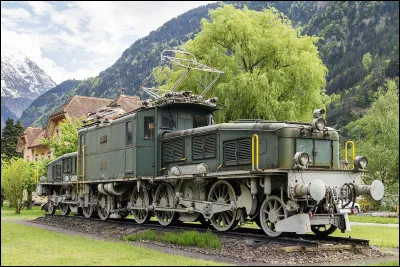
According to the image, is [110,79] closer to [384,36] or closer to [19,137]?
[384,36]

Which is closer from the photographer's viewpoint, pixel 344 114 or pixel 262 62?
pixel 262 62

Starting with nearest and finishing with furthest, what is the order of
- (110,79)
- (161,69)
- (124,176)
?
(124,176) → (161,69) → (110,79)

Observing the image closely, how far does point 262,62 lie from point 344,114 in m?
104

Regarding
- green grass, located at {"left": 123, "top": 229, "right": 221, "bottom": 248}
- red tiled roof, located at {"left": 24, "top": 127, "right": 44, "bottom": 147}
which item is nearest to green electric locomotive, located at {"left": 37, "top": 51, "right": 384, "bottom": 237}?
green grass, located at {"left": 123, "top": 229, "right": 221, "bottom": 248}

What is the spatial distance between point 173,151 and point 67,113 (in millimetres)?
30591

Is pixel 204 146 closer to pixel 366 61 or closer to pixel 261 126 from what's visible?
pixel 261 126

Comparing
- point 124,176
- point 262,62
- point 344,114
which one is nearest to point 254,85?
point 262,62

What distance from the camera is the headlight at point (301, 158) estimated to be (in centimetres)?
1206

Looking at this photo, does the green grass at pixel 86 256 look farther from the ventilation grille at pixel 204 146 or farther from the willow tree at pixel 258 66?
the willow tree at pixel 258 66

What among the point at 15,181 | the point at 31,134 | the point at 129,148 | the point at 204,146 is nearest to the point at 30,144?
the point at 31,134

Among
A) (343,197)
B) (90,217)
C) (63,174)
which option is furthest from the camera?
(63,174)

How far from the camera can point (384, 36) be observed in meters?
180

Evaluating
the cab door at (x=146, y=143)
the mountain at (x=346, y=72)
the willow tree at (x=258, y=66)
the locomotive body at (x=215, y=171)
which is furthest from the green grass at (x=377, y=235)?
the mountain at (x=346, y=72)

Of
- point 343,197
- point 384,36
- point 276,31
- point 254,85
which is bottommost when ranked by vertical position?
point 343,197
